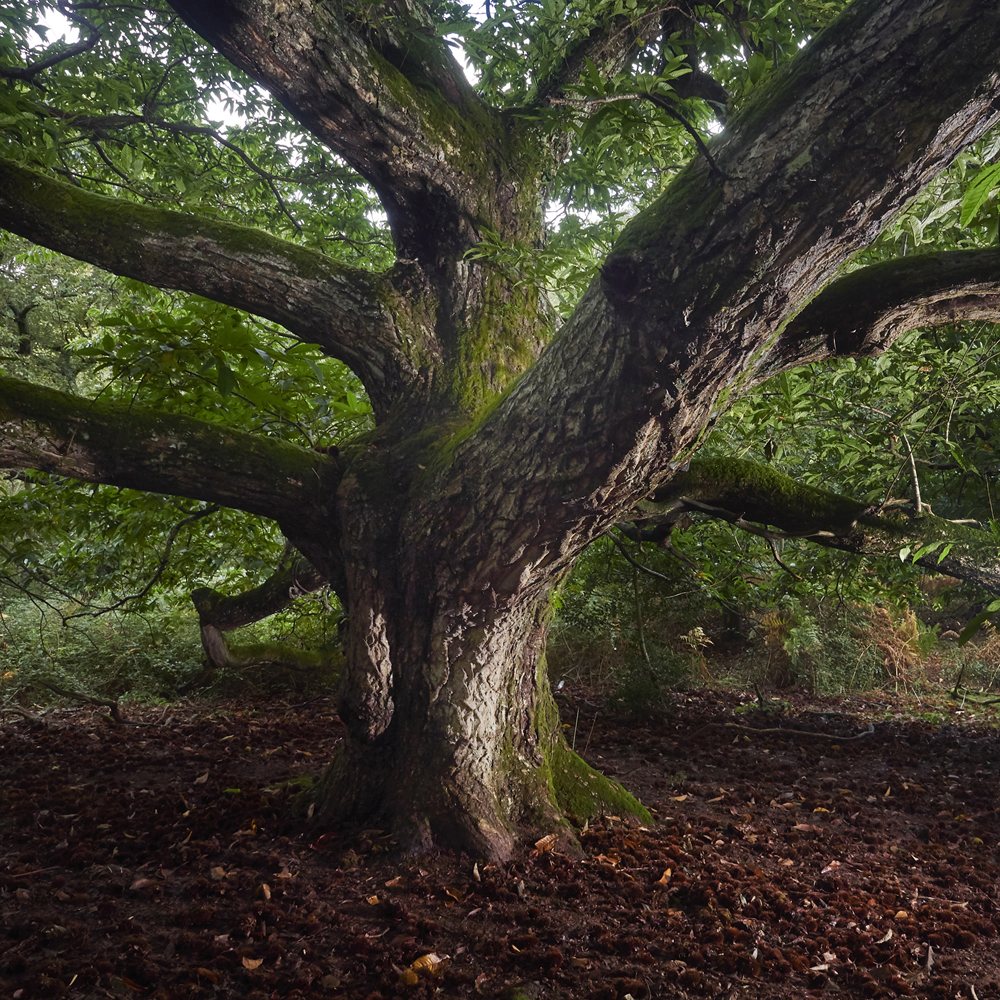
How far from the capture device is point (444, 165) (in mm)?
3193

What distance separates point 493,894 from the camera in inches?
93.7

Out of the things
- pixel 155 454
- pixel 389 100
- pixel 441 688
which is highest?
pixel 389 100

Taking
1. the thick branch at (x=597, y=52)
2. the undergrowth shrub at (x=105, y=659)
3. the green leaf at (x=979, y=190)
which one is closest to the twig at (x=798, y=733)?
the thick branch at (x=597, y=52)

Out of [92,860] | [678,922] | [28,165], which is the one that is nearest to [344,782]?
[92,860]

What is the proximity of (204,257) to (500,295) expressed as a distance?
4.68 feet

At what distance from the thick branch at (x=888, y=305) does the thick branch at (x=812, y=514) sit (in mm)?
1009

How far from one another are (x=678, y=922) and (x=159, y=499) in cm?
343

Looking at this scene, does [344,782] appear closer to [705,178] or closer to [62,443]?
[62,443]

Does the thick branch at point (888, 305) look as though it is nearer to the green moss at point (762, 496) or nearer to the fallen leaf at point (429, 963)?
the green moss at point (762, 496)

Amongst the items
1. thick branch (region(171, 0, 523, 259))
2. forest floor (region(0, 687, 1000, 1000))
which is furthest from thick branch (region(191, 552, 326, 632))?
thick branch (region(171, 0, 523, 259))

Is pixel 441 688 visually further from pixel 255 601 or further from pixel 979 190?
pixel 255 601

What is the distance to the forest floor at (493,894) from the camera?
6.29ft

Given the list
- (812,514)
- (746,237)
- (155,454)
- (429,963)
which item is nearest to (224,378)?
(155,454)

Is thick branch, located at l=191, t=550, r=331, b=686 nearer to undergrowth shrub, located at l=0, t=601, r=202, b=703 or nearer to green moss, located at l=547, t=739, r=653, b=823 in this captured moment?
undergrowth shrub, located at l=0, t=601, r=202, b=703
